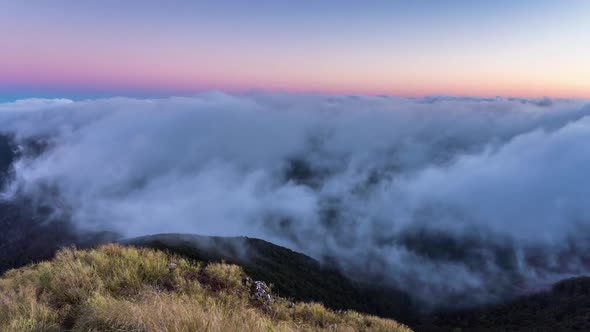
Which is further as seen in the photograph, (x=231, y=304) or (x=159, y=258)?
(x=159, y=258)

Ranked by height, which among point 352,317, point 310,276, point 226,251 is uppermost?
point 352,317

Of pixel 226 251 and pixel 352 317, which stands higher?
pixel 352 317

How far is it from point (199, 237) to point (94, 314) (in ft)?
493

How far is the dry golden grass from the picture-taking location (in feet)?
15.5

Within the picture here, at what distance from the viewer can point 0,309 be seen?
5.29m

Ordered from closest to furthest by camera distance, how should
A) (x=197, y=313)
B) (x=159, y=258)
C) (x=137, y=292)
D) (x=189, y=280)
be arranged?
(x=197, y=313)
(x=137, y=292)
(x=189, y=280)
(x=159, y=258)

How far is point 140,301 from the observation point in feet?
19.6

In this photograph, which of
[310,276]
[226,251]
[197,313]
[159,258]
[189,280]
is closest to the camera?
[197,313]

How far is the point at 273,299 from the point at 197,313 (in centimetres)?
487

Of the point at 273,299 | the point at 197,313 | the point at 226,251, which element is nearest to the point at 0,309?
the point at 197,313

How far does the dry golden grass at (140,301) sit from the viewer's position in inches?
186

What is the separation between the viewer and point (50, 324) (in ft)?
15.9

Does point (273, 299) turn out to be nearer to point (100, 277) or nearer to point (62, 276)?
point (100, 277)

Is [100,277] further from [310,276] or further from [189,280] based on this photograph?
[310,276]
